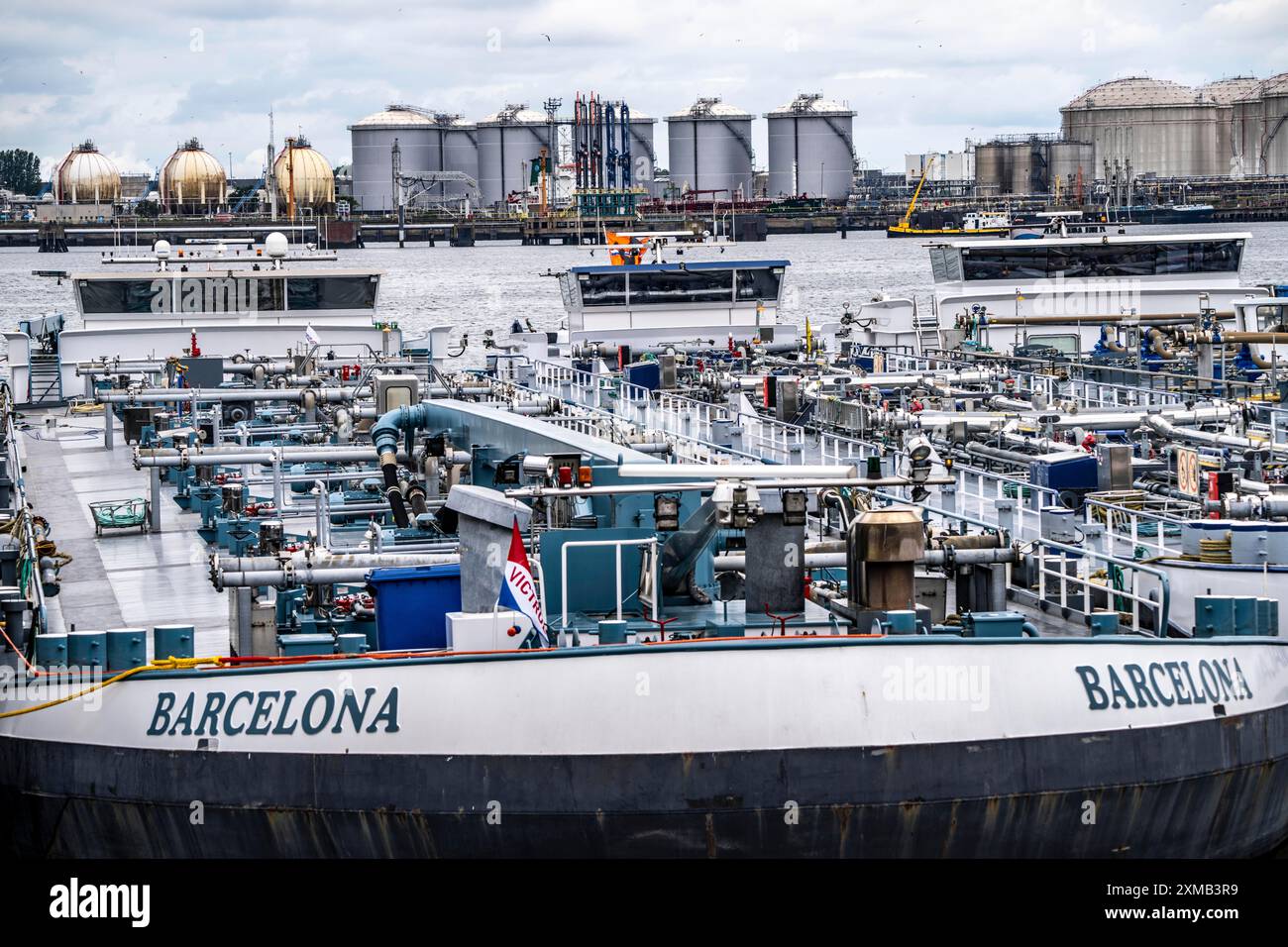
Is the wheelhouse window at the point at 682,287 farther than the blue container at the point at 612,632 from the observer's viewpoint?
Yes

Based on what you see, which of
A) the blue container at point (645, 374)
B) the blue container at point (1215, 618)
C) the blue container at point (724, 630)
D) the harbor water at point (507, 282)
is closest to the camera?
the blue container at point (724, 630)

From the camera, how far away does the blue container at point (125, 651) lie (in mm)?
16078

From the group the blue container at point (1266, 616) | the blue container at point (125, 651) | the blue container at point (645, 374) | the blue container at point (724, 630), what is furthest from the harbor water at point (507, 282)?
the blue container at point (125, 651)

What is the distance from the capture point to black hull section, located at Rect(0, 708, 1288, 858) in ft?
48.7

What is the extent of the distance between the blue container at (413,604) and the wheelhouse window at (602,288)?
31.9 metres

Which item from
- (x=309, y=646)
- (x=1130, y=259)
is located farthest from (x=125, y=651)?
(x=1130, y=259)

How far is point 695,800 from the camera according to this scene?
14797 millimetres

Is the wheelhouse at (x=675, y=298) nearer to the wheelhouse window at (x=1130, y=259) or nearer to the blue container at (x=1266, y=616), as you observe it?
the wheelhouse window at (x=1130, y=259)

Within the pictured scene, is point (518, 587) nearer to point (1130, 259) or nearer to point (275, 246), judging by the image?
point (275, 246)

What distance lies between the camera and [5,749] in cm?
1655

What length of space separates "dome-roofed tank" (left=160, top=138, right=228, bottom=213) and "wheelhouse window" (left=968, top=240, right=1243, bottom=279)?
148 meters

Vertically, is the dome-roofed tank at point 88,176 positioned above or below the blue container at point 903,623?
above

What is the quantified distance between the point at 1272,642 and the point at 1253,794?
1.47 m

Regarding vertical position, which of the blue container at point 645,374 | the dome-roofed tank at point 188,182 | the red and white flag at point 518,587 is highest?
the dome-roofed tank at point 188,182
